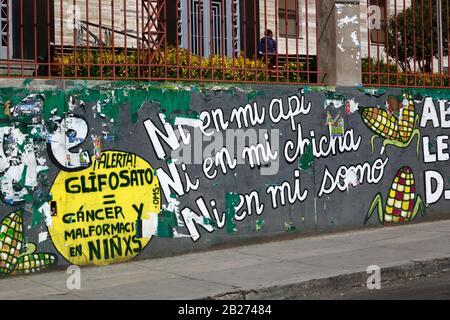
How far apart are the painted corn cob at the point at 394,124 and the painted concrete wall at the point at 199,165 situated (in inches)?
0.8

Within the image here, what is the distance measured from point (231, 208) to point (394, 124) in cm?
345

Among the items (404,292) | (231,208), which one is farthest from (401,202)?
(404,292)

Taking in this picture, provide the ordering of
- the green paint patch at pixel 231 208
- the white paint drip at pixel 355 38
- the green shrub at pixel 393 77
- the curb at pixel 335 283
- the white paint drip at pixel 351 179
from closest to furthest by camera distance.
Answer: the curb at pixel 335 283 → the green paint patch at pixel 231 208 → the white paint drip at pixel 351 179 → the white paint drip at pixel 355 38 → the green shrub at pixel 393 77

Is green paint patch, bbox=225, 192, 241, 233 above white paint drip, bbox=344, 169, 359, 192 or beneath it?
beneath

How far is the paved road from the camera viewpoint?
283 inches

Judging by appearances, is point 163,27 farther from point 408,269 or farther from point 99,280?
point 408,269

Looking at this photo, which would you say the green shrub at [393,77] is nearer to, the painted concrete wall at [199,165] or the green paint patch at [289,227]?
the painted concrete wall at [199,165]

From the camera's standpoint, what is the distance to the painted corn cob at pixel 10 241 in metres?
7.92

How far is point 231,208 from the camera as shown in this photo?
31.8ft

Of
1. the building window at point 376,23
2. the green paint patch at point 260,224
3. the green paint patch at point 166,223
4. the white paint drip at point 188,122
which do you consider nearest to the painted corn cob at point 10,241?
the green paint patch at point 166,223

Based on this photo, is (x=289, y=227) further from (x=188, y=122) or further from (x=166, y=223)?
(x=188, y=122)

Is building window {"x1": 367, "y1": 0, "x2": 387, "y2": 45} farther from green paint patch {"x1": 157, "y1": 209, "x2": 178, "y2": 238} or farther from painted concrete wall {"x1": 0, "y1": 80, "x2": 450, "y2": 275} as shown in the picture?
green paint patch {"x1": 157, "y1": 209, "x2": 178, "y2": 238}

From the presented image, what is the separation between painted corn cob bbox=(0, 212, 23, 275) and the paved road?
3465 mm

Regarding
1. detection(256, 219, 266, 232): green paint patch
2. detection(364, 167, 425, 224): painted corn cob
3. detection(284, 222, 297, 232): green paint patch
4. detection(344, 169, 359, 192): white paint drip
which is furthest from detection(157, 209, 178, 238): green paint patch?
detection(364, 167, 425, 224): painted corn cob
